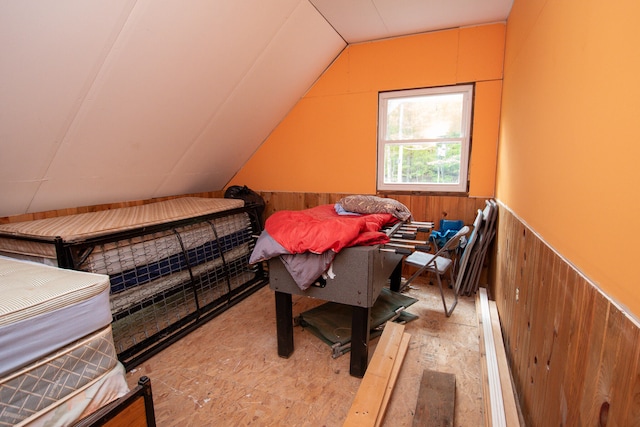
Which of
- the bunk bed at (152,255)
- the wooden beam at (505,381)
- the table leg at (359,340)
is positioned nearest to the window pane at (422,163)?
the wooden beam at (505,381)

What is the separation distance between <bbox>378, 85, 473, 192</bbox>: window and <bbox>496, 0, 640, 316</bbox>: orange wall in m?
1.41

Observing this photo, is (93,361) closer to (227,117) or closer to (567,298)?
(567,298)

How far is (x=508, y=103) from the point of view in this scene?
8.46 ft

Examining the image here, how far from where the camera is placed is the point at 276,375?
198 cm

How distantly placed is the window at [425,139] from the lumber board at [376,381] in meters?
1.82

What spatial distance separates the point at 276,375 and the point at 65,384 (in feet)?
3.98

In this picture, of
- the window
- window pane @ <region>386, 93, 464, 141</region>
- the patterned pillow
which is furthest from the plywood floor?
window pane @ <region>386, 93, 464, 141</region>

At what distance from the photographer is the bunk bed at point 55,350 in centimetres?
91

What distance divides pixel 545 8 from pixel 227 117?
8.51 ft

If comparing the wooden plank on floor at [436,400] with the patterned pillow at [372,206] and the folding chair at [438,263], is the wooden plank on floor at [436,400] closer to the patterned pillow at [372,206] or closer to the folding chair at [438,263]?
the folding chair at [438,263]

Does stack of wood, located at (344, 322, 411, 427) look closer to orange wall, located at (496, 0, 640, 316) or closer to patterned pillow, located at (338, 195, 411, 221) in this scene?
patterned pillow, located at (338, 195, 411, 221)

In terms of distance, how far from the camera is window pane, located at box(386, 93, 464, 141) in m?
3.26

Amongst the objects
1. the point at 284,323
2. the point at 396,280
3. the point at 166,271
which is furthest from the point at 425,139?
the point at 166,271

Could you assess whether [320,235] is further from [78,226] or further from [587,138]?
[78,226]
